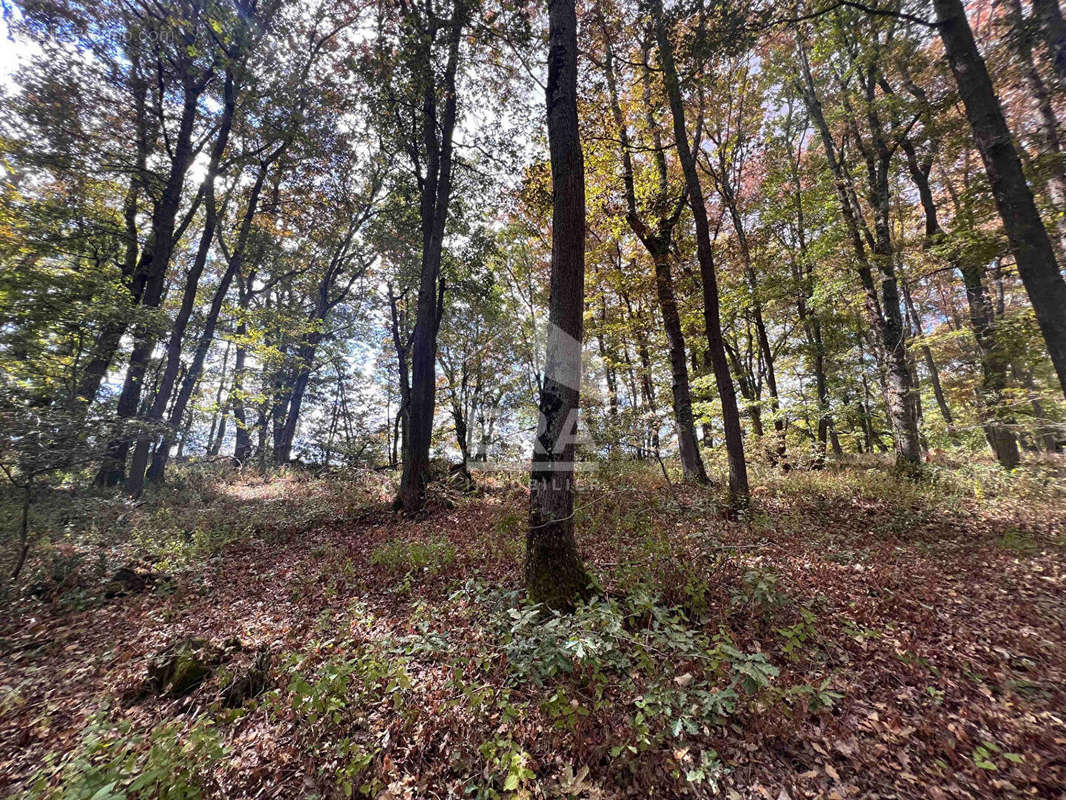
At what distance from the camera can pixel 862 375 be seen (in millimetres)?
13773

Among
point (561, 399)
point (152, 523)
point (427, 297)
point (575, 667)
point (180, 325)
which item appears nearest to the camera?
point (575, 667)

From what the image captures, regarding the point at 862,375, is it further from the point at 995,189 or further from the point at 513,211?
the point at 513,211

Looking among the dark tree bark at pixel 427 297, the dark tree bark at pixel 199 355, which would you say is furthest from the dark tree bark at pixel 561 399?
the dark tree bark at pixel 199 355

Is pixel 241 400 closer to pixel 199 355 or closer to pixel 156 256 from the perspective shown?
pixel 199 355

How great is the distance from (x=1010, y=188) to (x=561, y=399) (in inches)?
253

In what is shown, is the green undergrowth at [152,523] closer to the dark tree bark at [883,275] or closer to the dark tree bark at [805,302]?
the dark tree bark at [883,275]

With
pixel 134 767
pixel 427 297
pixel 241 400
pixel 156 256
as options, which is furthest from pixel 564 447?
pixel 241 400

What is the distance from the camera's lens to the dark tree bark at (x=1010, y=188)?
15.9 feet

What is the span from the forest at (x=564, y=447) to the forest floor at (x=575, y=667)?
0.04 meters

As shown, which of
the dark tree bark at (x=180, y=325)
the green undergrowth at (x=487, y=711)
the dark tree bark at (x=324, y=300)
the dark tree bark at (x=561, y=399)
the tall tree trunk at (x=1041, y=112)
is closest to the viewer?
the green undergrowth at (x=487, y=711)

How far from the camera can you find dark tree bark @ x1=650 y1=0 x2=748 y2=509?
7.77m

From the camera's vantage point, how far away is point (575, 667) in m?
3.52

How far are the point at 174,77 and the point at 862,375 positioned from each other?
24736mm

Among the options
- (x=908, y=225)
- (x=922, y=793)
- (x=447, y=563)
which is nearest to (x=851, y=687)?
(x=922, y=793)
